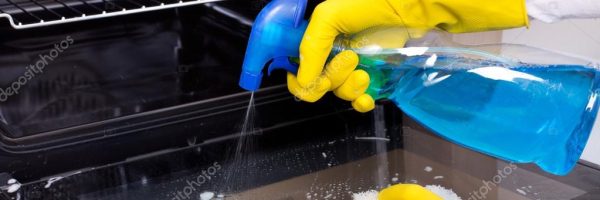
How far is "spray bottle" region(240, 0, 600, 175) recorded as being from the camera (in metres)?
0.83

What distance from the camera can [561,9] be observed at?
2.70 ft

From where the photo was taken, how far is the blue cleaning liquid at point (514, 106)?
823 mm

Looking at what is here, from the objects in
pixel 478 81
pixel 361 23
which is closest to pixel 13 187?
pixel 361 23

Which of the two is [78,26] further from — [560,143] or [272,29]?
[560,143]

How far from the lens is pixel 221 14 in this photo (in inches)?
52.6

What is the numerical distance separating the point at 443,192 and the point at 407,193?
0.28ft

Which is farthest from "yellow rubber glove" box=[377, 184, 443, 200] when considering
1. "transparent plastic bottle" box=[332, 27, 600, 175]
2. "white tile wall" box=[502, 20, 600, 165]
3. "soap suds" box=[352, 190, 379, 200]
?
"white tile wall" box=[502, 20, 600, 165]

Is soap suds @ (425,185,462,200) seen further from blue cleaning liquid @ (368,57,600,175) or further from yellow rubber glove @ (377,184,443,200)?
blue cleaning liquid @ (368,57,600,175)

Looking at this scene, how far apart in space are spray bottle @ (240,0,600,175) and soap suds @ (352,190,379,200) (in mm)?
163

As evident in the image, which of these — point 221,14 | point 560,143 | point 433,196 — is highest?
point 221,14

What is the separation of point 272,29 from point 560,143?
390mm

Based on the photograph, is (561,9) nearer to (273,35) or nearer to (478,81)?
(478,81)

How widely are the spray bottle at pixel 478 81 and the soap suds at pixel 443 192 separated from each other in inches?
6.0

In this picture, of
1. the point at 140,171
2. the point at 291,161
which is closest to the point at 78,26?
the point at 140,171
